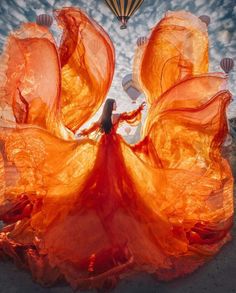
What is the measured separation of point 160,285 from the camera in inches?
123

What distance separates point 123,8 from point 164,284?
892 centimetres

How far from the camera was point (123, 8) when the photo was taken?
31.9 feet

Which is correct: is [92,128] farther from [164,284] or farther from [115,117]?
[164,284]

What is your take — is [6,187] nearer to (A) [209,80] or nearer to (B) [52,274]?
(B) [52,274]

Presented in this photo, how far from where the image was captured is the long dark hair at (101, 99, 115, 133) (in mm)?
3557

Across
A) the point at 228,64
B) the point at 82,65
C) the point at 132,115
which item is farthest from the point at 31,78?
the point at 228,64

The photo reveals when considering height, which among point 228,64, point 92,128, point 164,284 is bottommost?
point 164,284

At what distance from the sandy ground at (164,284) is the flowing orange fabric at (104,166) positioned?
11cm

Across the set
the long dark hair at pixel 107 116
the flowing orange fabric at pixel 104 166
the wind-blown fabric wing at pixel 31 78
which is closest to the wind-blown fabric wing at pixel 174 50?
the flowing orange fabric at pixel 104 166

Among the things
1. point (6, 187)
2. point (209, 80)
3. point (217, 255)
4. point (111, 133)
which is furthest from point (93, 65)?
point (217, 255)

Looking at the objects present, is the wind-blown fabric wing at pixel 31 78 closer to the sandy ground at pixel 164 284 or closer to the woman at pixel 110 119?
the woman at pixel 110 119

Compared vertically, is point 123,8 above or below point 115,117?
above

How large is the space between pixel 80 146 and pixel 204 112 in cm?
154

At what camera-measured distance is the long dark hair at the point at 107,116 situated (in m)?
3.56
